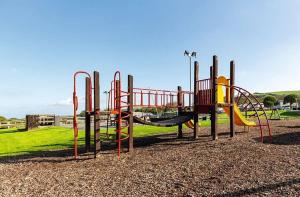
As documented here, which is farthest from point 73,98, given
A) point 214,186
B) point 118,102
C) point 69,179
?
point 214,186

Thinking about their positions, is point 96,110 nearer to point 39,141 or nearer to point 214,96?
point 214,96

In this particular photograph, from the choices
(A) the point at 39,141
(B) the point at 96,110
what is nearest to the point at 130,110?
(B) the point at 96,110

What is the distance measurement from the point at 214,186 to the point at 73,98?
5668mm

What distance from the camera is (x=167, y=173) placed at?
22.5 feet

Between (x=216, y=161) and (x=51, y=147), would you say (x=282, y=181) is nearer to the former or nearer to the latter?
(x=216, y=161)

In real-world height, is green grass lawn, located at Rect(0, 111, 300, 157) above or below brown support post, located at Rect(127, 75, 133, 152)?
below

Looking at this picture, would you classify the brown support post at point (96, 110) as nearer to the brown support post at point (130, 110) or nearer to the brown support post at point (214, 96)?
the brown support post at point (130, 110)

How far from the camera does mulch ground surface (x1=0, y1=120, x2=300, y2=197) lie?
5.64 m

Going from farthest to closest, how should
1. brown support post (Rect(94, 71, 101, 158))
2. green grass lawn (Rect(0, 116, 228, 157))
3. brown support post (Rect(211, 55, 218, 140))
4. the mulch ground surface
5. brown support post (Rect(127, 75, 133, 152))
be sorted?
green grass lawn (Rect(0, 116, 228, 157))
brown support post (Rect(211, 55, 218, 140))
brown support post (Rect(127, 75, 133, 152))
brown support post (Rect(94, 71, 101, 158))
the mulch ground surface

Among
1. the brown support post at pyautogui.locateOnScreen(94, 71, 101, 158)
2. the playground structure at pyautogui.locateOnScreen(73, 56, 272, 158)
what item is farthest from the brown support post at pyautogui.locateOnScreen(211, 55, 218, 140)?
the brown support post at pyautogui.locateOnScreen(94, 71, 101, 158)

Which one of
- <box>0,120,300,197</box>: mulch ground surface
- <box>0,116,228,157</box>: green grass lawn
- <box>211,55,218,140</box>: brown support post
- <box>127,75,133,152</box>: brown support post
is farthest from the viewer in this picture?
<box>0,116,228,157</box>: green grass lawn

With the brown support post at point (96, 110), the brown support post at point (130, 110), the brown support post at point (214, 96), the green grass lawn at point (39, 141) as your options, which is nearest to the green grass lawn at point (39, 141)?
the green grass lawn at point (39, 141)

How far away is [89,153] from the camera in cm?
1055

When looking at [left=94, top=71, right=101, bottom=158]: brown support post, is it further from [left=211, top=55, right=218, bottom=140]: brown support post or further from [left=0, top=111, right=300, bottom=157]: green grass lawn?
[left=211, top=55, right=218, bottom=140]: brown support post
